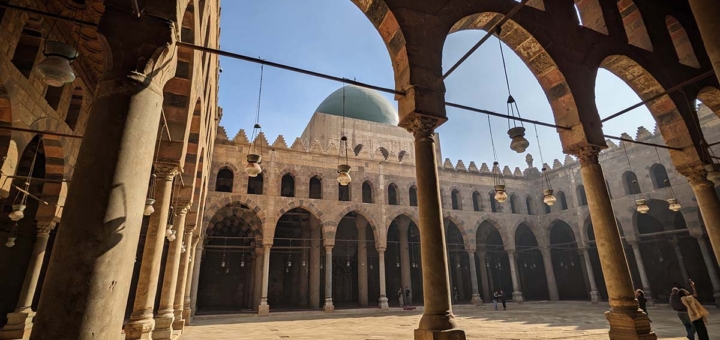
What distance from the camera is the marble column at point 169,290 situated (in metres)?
8.42

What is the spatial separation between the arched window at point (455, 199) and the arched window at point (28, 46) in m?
20.6

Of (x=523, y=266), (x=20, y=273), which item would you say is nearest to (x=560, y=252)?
(x=523, y=266)

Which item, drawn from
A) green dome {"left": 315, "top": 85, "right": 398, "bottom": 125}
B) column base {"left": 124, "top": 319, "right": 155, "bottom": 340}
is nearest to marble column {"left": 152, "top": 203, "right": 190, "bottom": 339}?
column base {"left": 124, "top": 319, "right": 155, "bottom": 340}

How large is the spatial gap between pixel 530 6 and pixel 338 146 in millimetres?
15980

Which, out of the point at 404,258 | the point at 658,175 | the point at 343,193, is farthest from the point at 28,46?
the point at 658,175

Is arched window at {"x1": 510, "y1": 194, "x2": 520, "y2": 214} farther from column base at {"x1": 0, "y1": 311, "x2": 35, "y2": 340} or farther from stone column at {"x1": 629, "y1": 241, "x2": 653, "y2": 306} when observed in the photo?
column base at {"x1": 0, "y1": 311, "x2": 35, "y2": 340}

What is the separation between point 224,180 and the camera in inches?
736

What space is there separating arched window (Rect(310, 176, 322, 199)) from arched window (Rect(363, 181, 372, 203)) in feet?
8.97

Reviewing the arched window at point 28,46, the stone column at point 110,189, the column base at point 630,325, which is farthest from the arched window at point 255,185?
the column base at point 630,325

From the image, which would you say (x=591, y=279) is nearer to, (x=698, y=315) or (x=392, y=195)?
(x=392, y=195)

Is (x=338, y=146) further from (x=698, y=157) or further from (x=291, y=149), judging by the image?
(x=698, y=157)

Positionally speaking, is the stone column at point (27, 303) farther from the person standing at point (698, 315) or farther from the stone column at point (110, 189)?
the person standing at point (698, 315)

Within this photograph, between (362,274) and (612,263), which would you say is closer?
(612,263)

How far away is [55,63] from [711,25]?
6.18m
